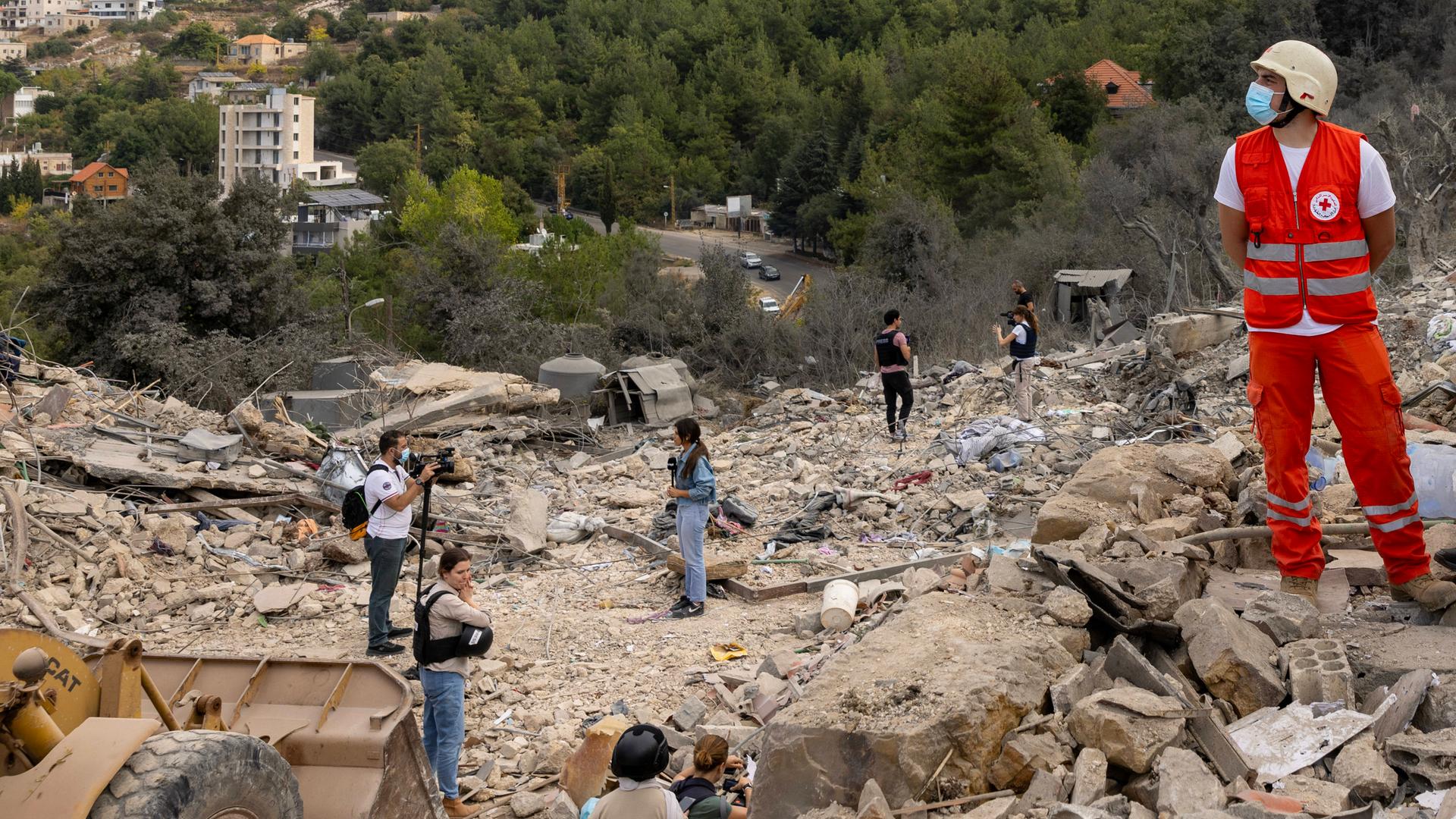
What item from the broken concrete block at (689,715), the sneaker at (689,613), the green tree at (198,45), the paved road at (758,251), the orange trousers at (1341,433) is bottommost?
the paved road at (758,251)

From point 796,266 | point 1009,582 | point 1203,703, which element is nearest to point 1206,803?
point 1203,703

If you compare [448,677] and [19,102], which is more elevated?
[448,677]

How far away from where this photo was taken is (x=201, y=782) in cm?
382

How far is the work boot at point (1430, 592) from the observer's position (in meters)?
4.43

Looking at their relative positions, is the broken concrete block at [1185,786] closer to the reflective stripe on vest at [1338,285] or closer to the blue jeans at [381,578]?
the reflective stripe on vest at [1338,285]

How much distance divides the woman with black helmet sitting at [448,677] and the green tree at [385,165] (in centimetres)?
7499

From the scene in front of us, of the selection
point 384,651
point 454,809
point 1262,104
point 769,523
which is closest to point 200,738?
point 454,809

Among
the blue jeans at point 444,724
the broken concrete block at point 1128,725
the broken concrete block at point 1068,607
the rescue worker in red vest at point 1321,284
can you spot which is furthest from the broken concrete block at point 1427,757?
the blue jeans at point 444,724

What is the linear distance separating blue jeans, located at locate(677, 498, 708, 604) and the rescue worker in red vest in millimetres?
3991

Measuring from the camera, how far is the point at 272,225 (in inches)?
926

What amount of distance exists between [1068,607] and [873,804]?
1.32 metres

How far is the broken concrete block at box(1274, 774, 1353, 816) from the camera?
3473 mm

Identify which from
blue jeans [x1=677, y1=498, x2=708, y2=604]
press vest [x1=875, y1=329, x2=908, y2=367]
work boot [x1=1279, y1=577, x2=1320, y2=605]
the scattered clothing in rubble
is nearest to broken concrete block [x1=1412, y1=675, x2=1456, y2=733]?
work boot [x1=1279, y1=577, x2=1320, y2=605]

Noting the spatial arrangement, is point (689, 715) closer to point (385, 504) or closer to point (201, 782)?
point (385, 504)
